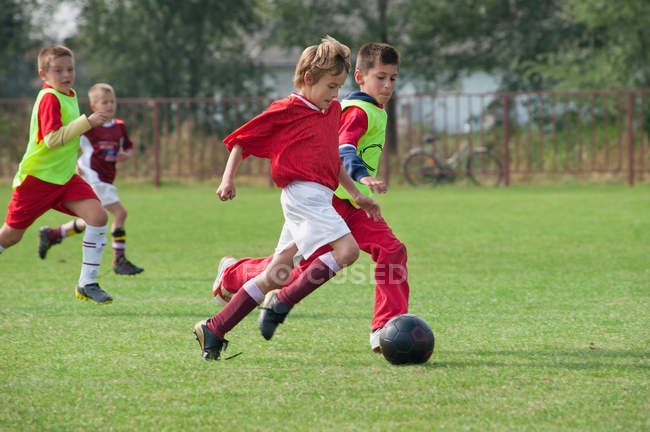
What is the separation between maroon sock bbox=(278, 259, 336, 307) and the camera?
168 inches

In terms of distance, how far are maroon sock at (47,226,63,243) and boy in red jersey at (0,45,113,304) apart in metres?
1.86

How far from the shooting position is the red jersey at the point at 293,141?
4371 mm

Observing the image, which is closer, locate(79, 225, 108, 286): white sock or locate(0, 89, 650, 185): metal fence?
locate(79, 225, 108, 286): white sock

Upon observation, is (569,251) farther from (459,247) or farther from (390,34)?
(390,34)

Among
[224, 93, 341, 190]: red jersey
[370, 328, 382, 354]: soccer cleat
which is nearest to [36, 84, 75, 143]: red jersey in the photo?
[224, 93, 341, 190]: red jersey

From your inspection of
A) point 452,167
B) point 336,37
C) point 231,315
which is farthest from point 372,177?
point 336,37

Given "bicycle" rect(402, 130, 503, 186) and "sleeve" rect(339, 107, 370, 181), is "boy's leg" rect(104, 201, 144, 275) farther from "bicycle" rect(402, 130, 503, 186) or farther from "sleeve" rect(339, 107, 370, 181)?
"bicycle" rect(402, 130, 503, 186)

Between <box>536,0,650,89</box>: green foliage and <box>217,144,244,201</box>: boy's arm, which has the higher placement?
<box>536,0,650,89</box>: green foliage

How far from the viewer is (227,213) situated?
45.4 feet

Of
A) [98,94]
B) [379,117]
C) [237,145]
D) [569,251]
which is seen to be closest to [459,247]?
[569,251]

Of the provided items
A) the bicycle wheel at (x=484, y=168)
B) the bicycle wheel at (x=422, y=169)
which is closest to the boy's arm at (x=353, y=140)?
the bicycle wheel at (x=422, y=169)

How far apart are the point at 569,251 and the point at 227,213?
645 cm

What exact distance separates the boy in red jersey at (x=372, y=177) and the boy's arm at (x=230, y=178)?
1.92 feet

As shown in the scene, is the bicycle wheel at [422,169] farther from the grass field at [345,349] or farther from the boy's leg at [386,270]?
Result: the boy's leg at [386,270]
